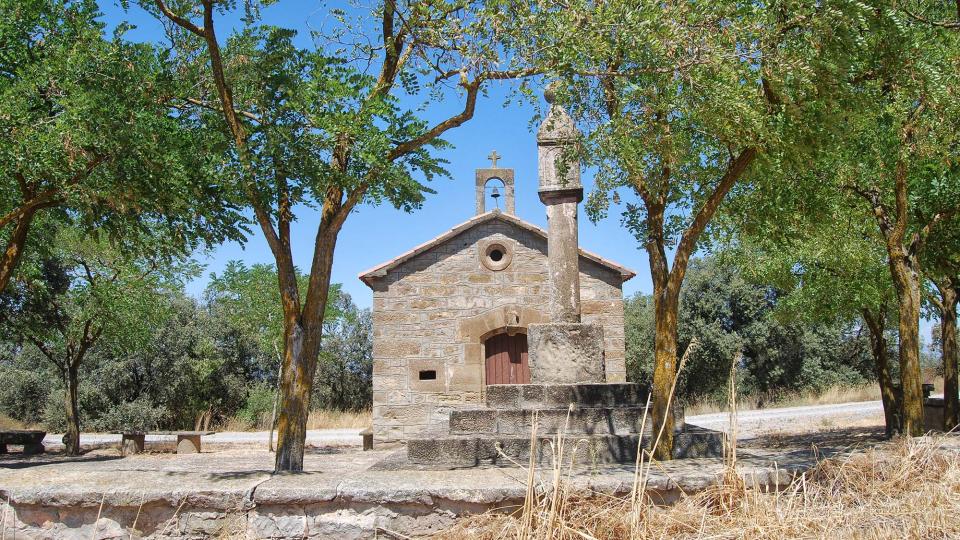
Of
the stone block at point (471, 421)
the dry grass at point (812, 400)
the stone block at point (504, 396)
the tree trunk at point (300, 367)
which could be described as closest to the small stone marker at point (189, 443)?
the stone block at point (504, 396)

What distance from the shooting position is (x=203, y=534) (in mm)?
3883

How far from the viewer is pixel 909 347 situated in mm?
7641

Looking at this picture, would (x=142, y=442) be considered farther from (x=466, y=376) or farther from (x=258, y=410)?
(x=258, y=410)

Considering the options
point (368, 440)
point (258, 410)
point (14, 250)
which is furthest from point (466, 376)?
point (258, 410)

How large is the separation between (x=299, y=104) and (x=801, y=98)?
434 centimetres

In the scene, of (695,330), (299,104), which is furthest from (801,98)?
(695,330)

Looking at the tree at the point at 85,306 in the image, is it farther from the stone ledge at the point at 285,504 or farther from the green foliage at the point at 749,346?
the green foliage at the point at 749,346

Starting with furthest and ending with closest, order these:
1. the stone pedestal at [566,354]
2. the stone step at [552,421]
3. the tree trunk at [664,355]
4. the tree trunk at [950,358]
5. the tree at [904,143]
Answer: the tree trunk at [950,358] < the stone pedestal at [566,354] < the stone step at [552,421] < the tree at [904,143] < the tree trunk at [664,355]

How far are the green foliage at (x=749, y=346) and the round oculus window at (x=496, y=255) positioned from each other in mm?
17191

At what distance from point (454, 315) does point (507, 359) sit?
154 centimetres

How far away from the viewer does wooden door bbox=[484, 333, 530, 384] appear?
618 inches

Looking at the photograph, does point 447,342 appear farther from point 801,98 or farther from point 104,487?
point 104,487

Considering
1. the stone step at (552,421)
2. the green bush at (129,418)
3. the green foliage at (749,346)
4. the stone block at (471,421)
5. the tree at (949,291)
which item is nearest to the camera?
the stone step at (552,421)

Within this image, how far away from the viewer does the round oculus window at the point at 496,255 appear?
16.0 meters
